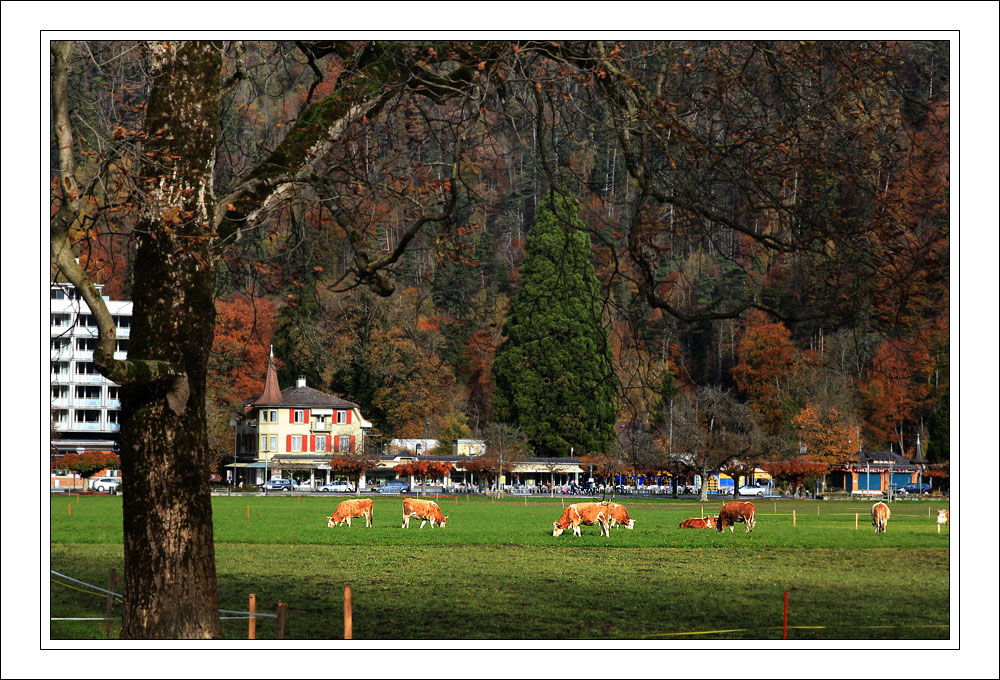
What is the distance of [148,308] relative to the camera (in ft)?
33.7

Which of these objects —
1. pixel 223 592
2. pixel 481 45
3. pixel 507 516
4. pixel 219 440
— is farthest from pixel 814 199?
pixel 219 440

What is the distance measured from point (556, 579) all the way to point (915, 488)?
60655 millimetres

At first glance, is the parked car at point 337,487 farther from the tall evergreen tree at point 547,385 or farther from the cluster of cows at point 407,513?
the cluster of cows at point 407,513

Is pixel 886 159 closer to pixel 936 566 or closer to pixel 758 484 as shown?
pixel 936 566

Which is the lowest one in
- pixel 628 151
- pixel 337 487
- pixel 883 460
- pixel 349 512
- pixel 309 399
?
pixel 337 487

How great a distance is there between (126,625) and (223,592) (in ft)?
24.1

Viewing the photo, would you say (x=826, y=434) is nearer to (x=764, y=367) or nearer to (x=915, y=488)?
(x=764, y=367)

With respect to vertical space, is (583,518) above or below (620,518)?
above

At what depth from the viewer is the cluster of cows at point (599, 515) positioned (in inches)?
1282

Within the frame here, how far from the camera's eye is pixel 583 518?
Result: 33.0 metres

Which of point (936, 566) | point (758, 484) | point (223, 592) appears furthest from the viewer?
point (758, 484)

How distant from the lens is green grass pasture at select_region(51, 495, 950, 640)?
1383 cm

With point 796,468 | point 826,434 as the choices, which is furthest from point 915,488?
point 826,434

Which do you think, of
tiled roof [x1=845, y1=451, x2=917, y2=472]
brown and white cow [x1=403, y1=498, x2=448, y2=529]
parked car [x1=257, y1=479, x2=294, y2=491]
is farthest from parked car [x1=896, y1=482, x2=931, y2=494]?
brown and white cow [x1=403, y1=498, x2=448, y2=529]
